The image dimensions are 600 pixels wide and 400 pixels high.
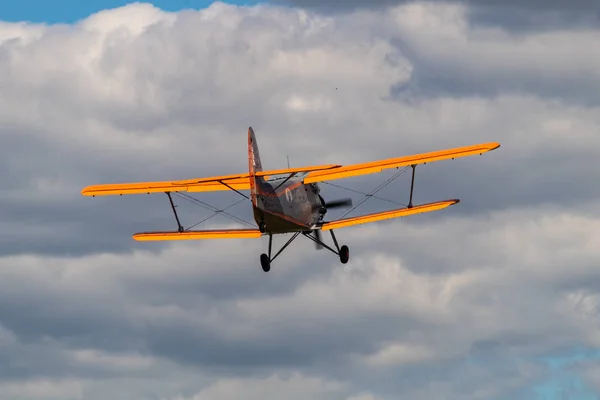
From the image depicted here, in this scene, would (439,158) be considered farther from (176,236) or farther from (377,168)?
(176,236)

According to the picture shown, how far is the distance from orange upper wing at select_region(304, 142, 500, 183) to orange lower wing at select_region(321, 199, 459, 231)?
1.49 metres

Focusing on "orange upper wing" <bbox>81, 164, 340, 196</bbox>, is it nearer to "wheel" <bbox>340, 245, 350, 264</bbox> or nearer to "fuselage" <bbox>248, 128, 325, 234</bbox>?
"fuselage" <bbox>248, 128, 325, 234</bbox>

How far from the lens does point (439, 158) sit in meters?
49.9

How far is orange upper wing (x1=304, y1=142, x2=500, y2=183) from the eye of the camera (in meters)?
49.3

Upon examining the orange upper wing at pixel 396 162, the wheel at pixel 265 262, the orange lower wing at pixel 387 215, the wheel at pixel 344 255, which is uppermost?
the orange upper wing at pixel 396 162

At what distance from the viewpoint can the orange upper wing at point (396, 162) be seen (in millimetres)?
49281

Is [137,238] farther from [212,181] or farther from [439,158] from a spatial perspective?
[439,158]

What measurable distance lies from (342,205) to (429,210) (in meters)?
5.05

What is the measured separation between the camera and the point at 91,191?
51.8 m

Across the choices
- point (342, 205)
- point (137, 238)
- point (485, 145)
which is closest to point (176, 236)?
point (137, 238)

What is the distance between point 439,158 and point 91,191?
1244cm

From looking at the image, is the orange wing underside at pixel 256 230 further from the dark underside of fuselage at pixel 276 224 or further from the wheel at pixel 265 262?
the wheel at pixel 265 262

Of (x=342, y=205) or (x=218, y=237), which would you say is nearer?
(x=218, y=237)

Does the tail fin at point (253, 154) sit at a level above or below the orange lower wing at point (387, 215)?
above
